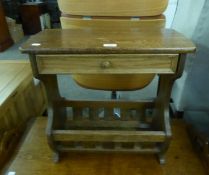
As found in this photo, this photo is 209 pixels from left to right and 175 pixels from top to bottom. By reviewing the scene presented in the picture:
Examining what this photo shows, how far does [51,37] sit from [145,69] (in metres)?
0.34

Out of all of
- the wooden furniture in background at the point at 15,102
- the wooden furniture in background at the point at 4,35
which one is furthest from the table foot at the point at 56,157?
the wooden furniture in background at the point at 4,35

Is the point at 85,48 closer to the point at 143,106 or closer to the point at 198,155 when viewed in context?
the point at 143,106

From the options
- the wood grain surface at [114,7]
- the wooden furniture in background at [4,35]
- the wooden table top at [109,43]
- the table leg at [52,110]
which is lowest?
the wooden furniture in background at [4,35]

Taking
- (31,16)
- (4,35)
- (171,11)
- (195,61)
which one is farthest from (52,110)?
(31,16)

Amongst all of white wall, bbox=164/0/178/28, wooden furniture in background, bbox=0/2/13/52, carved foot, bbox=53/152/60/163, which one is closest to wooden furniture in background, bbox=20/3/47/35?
wooden furniture in background, bbox=0/2/13/52

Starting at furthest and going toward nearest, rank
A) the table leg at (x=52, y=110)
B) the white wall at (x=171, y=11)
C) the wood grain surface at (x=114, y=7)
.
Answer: the white wall at (x=171, y=11) → the wood grain surface at (x=114, y=7) → the table leg at (x=52, y=110)

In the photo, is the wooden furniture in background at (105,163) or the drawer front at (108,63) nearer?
the drawer front at (108,63)

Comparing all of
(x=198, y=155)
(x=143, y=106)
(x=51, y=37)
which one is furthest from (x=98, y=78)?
(x=198, y=155)

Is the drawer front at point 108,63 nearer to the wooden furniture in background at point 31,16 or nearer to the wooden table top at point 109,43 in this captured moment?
the wooden table top at point 109,43

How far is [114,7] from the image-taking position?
37.1 inches

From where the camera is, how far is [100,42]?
66 cm

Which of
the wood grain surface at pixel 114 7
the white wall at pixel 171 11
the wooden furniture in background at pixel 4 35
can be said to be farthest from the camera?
the wooden furniture in background at pixel 4 35

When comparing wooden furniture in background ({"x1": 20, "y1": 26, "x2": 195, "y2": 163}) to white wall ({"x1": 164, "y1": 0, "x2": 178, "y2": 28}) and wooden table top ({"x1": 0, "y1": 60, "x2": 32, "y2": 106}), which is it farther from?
white wall ({"x1": 164, "y1": 0, "x2": 178, "y2": 28})

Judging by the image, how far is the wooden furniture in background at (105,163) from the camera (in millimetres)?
869
